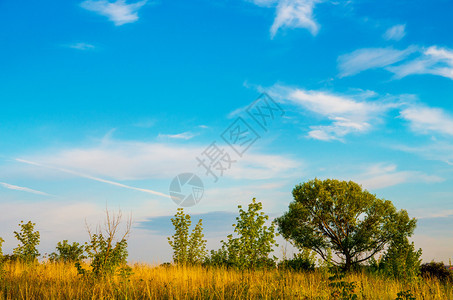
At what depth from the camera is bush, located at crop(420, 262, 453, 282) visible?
58.7 feet

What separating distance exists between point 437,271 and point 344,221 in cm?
854

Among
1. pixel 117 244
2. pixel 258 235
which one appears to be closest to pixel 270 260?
pixel 258 235

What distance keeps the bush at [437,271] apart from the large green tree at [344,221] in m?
6.90

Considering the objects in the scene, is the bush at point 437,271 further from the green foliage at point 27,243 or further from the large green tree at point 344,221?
the green foliage at point 27,243

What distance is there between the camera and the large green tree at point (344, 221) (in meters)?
26.4

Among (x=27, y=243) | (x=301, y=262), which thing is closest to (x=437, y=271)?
(x=301, y=262)

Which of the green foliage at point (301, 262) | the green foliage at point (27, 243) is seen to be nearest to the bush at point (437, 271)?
the green foliage at point (301, 262)

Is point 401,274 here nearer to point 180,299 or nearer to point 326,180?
point 180,299

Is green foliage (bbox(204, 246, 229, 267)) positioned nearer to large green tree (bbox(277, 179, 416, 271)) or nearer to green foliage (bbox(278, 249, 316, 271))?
green foliage (bbox(278, 249, 316, 271))

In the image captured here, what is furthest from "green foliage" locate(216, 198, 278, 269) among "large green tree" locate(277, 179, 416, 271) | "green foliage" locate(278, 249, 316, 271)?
"large green tree" locate(277, 179, 416, 271)

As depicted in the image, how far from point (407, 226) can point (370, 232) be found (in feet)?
9.80

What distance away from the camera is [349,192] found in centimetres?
2681

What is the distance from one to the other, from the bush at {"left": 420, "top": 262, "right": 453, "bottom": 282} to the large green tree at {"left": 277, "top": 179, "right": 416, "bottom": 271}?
6896 millimetres

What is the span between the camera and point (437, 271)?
18.6m
